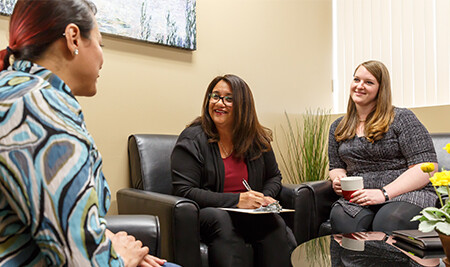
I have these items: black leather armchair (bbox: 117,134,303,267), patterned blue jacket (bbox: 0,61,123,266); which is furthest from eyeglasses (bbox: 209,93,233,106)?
patterned blue jacket (bbox: 0,61,123,266)

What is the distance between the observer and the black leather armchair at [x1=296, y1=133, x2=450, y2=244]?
2.31 m

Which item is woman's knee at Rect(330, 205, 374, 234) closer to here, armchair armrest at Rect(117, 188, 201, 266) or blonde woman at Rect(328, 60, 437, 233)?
blonde woman at Rect(328, 60, 437, 233)

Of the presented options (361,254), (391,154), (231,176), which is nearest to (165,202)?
(231,176)

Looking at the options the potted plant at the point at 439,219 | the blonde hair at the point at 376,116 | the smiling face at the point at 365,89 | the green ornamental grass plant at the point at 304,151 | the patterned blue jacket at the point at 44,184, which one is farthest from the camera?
the green ornamental grass plant at the point at 304,151

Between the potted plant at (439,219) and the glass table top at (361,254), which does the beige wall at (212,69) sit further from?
the potted plant at (439,219)

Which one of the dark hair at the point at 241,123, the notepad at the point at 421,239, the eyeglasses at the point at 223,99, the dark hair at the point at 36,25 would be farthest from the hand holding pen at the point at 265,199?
the dark hair at the point at 36,25

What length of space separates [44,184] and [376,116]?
7.30 feet

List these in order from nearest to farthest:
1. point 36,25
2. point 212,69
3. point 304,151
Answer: point 36,25 → point 212,69 → point 304,151

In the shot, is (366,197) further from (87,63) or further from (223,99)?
(87,63)

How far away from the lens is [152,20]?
102 inches

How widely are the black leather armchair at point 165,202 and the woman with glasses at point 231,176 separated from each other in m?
0.09

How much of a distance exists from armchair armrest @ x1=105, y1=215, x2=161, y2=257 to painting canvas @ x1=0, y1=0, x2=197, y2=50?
129 cm

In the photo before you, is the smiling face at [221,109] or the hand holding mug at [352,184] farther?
the smiling face at [221,109]

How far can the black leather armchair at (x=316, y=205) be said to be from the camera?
2312 mm
